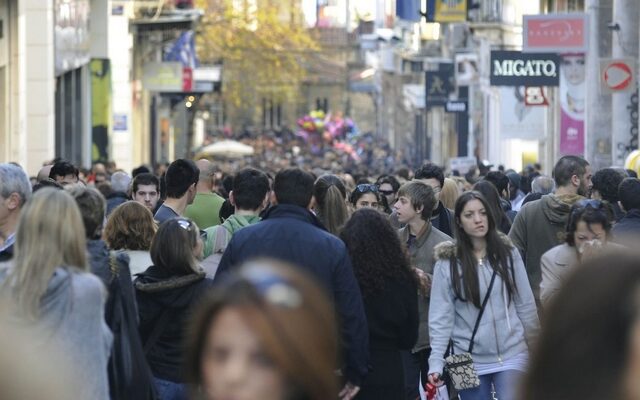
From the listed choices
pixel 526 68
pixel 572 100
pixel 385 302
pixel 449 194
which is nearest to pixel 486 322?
pixel 385 302

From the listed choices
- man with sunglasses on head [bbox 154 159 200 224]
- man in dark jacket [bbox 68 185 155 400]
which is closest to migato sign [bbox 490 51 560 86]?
man with sunglasses on head [bbox 154 159 200 224]

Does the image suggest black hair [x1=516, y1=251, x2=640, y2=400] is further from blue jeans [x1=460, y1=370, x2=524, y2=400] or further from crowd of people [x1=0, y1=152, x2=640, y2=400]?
blue jeans [x1=460, y1=370, x2=524, y2=400]

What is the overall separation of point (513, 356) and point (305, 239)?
147cm

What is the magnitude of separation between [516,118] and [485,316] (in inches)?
1275

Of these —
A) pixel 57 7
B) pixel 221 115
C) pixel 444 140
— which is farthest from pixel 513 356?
pixel 221 115

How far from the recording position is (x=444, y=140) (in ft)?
244

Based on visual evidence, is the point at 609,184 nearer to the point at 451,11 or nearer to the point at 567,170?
the point at 567,170

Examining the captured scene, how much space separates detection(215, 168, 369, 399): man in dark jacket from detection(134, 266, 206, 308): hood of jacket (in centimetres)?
21

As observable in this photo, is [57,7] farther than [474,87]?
No

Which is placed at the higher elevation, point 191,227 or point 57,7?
point 57,7

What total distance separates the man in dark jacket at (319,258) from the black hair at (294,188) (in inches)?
2.0

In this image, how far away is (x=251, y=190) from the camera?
387 inches

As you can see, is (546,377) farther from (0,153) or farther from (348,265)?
(0,153)

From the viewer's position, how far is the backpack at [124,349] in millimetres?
6477
